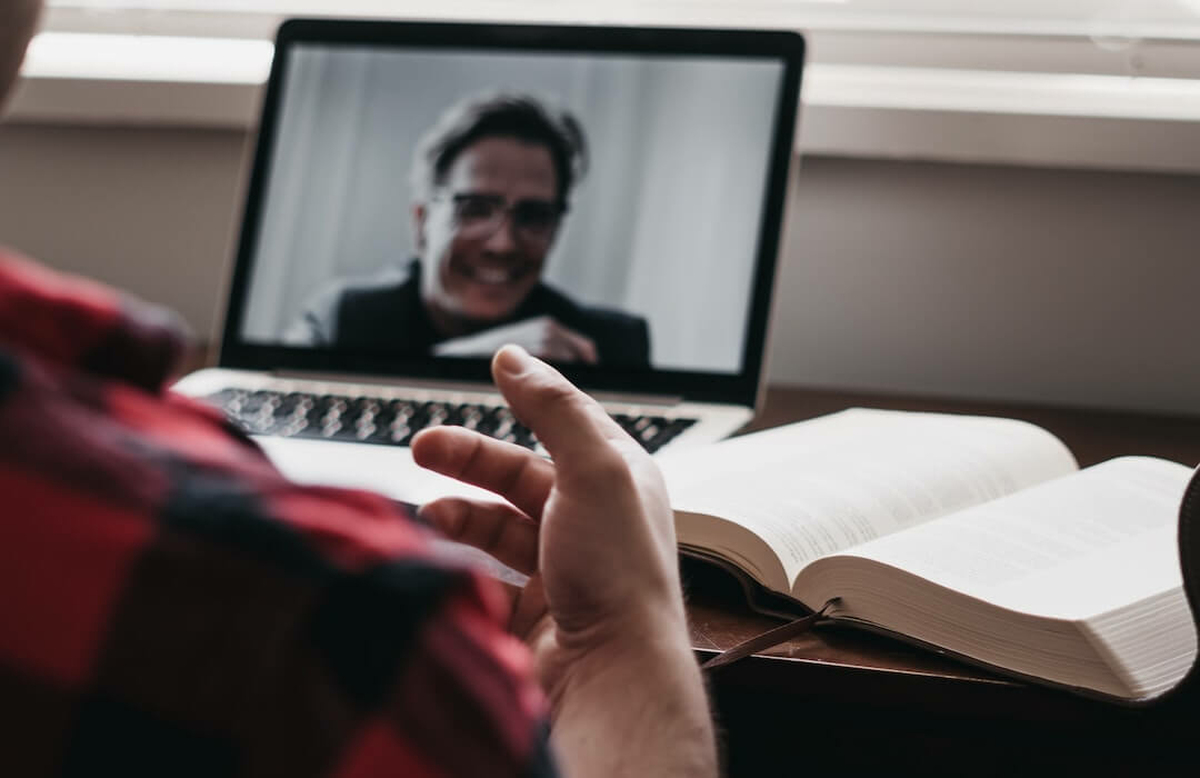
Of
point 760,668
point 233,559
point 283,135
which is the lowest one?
point 760,668

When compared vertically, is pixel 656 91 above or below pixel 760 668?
above

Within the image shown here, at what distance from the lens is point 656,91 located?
39.4 inches

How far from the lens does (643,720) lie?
0.44 m

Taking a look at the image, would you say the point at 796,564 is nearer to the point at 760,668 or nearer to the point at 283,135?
the point at 760,668

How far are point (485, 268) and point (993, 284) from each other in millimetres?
449

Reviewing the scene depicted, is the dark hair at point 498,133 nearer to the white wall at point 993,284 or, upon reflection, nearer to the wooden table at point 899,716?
the white wall at point 993,284

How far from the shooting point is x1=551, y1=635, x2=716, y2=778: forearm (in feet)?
1.41

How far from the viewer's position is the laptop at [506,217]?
94 cm

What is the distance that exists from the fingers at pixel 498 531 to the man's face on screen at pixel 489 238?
42 cm

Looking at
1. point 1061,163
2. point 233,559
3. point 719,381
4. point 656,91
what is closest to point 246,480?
point 233,559

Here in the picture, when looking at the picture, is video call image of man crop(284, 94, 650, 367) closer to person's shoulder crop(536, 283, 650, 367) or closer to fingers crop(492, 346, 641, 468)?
person's shoulder crop(536, 283, 650, 367)

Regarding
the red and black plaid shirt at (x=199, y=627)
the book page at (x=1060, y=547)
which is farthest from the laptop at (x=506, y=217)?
the red and black plaid shirt at (x=199, y=627)

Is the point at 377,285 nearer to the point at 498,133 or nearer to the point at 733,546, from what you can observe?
the point at 498,133

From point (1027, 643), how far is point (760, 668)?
0.34 ft
